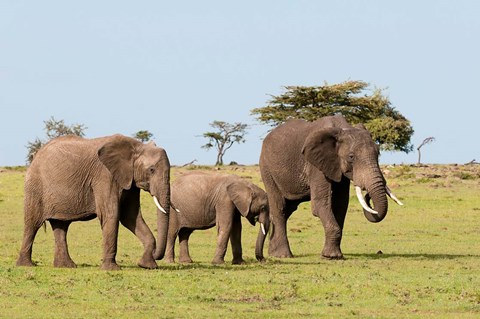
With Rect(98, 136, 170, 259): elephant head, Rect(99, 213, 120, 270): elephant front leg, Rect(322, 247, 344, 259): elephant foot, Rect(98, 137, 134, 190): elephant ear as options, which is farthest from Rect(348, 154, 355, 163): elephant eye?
Rect(99, 213, 120, 270): elephant front leg

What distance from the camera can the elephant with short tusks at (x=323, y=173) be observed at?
1936 cm

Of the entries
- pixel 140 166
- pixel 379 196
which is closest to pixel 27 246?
pixel 140 166

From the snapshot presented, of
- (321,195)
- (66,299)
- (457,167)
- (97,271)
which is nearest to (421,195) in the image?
(457,167)

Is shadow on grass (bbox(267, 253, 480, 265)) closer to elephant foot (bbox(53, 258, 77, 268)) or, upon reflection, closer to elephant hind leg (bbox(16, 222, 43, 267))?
elephant foot (bbox(53, 258, 77, 268))

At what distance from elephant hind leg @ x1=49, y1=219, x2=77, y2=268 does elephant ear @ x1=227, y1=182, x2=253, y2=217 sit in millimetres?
2721

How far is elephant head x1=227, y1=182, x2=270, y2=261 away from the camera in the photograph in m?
18.5

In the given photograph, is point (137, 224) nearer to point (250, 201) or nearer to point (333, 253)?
point (250, 201)

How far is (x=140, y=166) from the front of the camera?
1684 centimetres

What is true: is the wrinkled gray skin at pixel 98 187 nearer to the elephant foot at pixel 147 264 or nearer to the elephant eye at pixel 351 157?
the elephant foot at pixel 147 264

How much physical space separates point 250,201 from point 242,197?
16 centimetres

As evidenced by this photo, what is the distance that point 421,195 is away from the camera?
39219 mm

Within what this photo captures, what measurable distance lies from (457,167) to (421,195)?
1587 centimetres

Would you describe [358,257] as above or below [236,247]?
below

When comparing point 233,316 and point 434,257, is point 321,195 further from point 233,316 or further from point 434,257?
point 233,316
